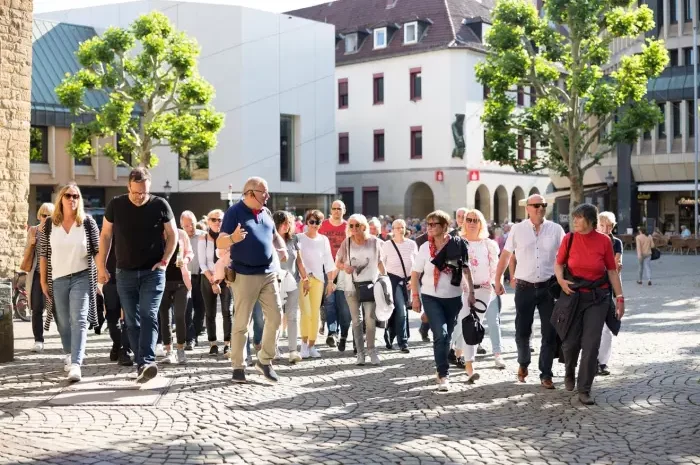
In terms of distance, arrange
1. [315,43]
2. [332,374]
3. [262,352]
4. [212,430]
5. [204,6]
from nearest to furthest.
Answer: [212,430] < [262,352] < [332,374] < [204,6] < [315,43]

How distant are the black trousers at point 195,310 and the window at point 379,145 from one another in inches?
1724

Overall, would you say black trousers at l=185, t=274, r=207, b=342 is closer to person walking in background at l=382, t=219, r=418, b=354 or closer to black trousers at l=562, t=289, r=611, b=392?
person walking in background at l=382, t=219, r=418, b=354

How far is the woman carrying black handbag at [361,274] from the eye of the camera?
1140 cm

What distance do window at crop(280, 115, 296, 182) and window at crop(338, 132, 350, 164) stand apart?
1044 centimetres

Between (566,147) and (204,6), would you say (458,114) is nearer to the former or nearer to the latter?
(204,6)

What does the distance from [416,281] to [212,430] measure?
3351 millimetres

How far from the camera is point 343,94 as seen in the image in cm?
5828

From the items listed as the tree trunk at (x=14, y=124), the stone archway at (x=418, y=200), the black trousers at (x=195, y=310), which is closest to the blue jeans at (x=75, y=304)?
the black trousers at (x=195, y=310)

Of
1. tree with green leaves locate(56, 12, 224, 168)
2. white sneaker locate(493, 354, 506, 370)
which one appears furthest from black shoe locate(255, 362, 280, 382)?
tree with green leaves locate(56, 12, 224, 168)

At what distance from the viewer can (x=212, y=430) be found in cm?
718

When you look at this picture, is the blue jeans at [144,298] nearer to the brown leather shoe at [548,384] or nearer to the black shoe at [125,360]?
the black shoe at [125,360]

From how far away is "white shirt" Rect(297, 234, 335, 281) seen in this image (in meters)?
12.4

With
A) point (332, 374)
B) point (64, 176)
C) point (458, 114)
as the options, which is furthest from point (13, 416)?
point (458, 114)

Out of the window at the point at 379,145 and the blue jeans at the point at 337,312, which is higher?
the window at the point at 379,145
